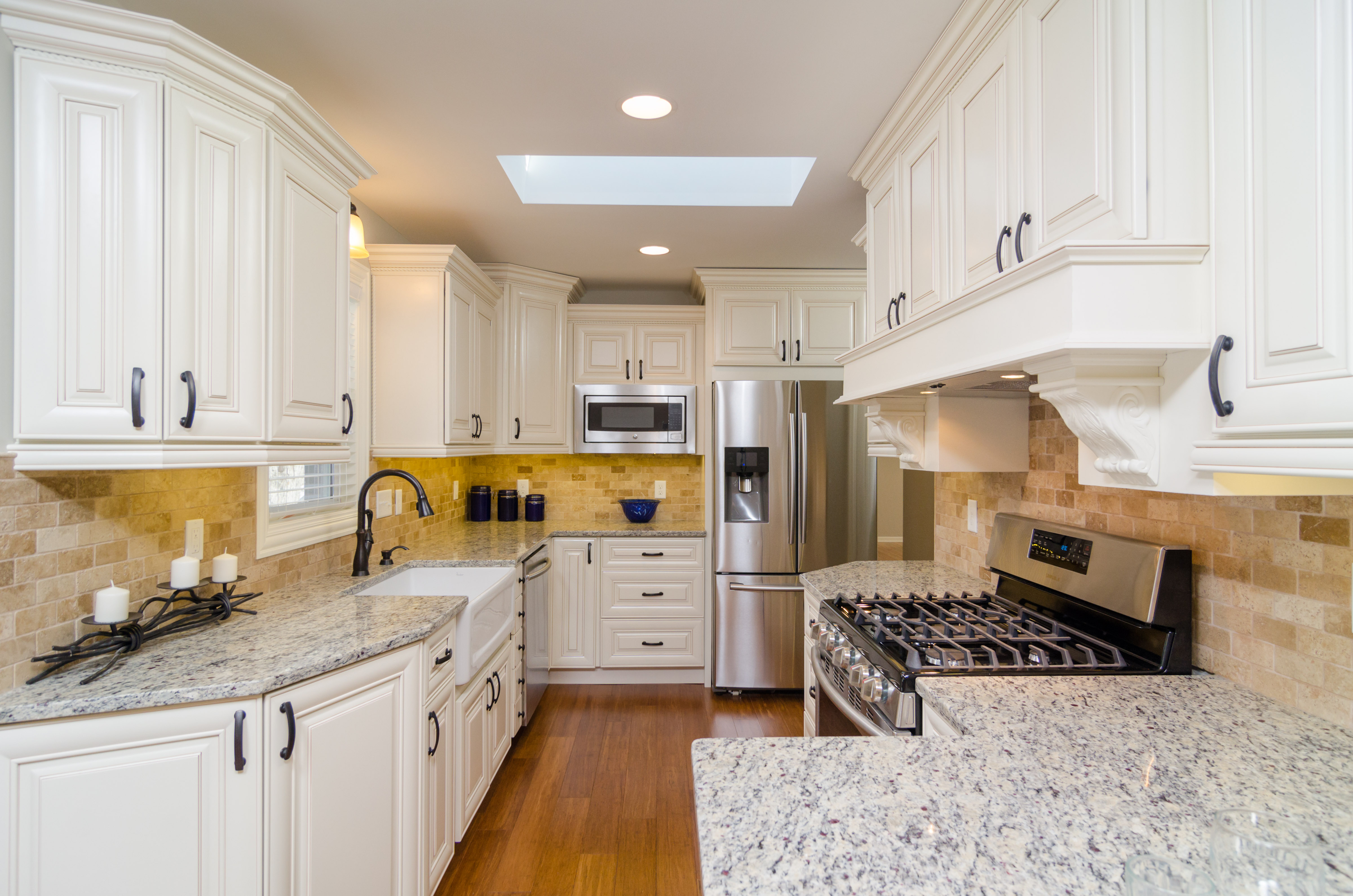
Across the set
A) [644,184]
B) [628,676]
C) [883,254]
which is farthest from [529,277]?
[628,676]

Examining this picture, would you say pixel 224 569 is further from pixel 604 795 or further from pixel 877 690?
pixel 877 690

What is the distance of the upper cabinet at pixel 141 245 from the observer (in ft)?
4.18

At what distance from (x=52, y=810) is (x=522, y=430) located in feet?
9.36

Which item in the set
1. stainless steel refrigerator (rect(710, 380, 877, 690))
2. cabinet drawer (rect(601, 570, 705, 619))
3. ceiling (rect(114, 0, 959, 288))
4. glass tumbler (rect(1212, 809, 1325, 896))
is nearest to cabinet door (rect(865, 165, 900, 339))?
ceiling (rect(114, 0, 959, 288))

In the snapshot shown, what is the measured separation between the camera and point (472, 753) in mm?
2287

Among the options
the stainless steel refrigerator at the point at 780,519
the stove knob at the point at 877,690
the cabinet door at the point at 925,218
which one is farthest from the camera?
the stainless steel refrigerator at the point at 780,519

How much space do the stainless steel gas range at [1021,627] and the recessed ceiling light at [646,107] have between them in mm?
1655

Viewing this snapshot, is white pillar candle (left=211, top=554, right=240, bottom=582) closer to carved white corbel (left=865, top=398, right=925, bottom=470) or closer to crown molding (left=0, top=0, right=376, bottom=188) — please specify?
crown molding (left=0, top=0, right=376, bottom=188)

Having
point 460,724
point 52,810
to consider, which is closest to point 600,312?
point 460,724

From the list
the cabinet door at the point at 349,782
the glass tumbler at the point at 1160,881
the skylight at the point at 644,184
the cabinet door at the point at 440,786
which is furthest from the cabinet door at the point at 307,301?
the glass tumbler at the point at 1160,881

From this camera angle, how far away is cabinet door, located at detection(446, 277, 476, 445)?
119 inches

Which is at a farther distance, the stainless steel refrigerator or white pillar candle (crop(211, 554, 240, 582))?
the stainless steel refrigerator

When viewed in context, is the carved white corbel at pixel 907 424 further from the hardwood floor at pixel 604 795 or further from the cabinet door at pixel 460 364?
the cabinet door at pixel 460 364

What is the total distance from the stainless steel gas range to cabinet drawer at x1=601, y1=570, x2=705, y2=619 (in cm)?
180
